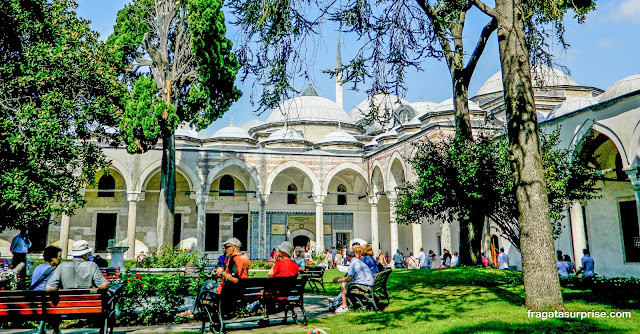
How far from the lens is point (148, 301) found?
16.1 ft

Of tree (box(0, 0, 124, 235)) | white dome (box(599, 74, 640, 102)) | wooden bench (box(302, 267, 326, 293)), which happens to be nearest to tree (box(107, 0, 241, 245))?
tree (box(0, 0, 124, 235))

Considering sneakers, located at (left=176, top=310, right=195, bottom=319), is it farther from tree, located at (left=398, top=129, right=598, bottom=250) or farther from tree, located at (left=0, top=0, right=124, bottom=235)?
tree, located at (left=398, top=129, right=598, bottom=250)

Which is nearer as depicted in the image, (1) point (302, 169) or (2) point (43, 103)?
(2) point (43, 103)

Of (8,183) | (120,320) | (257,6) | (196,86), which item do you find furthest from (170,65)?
(120,320)

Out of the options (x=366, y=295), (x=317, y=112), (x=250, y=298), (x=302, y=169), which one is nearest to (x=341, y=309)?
(x=366, y=295)

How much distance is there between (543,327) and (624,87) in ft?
37.2

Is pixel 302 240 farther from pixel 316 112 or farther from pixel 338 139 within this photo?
pixel 316 112

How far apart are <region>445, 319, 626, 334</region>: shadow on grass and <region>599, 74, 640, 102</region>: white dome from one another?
10.4 metres

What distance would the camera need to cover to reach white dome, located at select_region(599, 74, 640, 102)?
12320mm

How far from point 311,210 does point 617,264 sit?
13618 millimetres

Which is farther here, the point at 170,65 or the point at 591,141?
the point at 170,65

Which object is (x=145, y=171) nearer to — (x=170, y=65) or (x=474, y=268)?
(x=170, y=65)

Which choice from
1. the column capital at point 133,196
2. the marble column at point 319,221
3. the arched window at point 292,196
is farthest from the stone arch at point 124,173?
the marble column at point 319,221

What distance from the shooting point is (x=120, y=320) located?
16.1 feet
